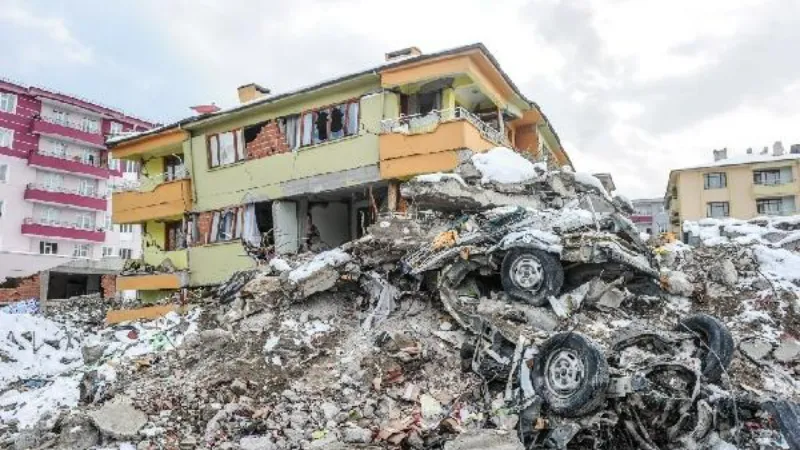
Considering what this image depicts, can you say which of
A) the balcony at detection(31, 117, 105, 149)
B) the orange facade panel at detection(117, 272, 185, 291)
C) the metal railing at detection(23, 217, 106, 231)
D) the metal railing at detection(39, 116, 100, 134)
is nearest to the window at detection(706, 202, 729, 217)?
the orange facade panel at detection(117, 272, 185, 291)

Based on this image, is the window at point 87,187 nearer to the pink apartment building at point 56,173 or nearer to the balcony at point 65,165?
the pink apartment building at point 56,173

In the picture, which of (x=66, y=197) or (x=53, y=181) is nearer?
(x=66, y=197)

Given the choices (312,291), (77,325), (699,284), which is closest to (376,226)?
(312,291)

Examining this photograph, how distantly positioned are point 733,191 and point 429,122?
39160 millimetres

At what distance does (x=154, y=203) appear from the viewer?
2322 cm

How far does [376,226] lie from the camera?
11.7m

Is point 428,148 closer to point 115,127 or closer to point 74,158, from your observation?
point 74,158

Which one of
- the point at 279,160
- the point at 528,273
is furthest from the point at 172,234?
the point at 528,273

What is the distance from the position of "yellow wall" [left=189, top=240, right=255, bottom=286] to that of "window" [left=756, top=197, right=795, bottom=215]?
40886 mm

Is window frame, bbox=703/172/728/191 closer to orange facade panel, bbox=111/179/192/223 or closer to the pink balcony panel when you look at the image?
orange facade panel, bbox=111/179/192/223

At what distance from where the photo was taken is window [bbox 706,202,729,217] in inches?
1865

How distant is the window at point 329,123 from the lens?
1814 cm

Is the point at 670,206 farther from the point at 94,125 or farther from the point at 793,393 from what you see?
the point at 793,393

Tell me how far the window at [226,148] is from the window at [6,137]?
2756 centimetres
